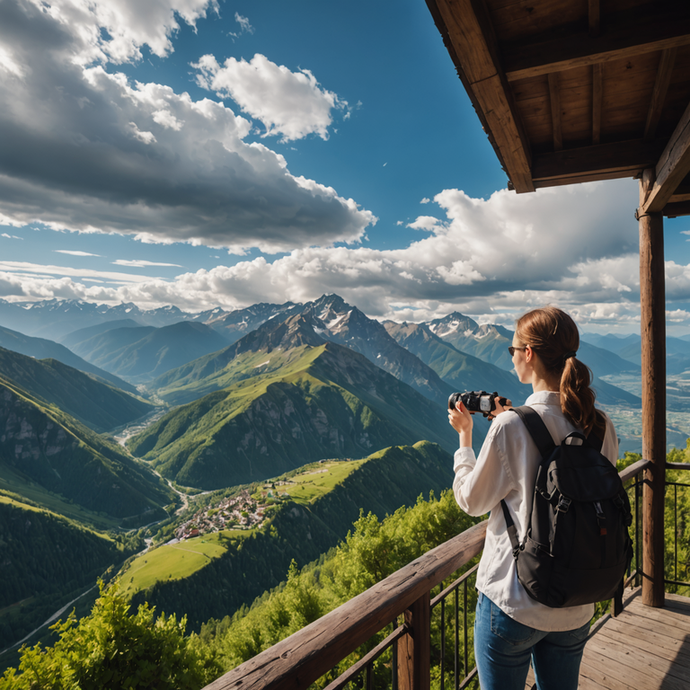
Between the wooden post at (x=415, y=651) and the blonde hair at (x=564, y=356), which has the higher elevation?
the blonde hair at (x=564, y=356)

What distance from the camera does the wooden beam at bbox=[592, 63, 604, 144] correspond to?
322 centimetres

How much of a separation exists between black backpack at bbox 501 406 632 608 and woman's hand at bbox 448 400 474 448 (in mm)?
533

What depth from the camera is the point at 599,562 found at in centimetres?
187

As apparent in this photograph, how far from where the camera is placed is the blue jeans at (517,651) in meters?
2.10

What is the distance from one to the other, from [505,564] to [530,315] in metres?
1.37

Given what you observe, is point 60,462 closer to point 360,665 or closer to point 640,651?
point 640,651

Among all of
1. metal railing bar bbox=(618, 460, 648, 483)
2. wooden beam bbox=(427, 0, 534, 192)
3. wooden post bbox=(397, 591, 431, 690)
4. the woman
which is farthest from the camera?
metal railing bar bbox=(618, 460, 648, 483)

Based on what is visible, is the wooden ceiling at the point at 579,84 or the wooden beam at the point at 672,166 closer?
the wooden ceiling at the point at 579,84

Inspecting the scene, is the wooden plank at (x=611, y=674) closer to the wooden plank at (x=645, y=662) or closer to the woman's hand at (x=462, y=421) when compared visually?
the wooden plank at (x=645, y=662)

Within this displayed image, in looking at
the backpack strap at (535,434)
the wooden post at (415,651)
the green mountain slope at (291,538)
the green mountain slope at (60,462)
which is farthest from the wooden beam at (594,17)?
the green mountain slope at (60,462)

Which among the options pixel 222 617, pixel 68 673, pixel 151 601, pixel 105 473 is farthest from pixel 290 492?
pixel 68 673

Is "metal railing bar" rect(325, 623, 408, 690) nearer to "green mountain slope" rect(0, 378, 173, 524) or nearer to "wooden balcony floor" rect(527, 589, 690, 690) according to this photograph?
"wooden balcony floor" rect(527, 589, 690, 690)

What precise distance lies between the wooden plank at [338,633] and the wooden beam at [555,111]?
146 inches

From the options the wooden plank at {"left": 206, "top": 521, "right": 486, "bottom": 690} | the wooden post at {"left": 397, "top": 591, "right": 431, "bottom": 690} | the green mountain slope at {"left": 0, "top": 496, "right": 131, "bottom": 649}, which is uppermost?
the wooden plank at {"left": 206, "top": 521, "right": 486, "bottom": 690}
